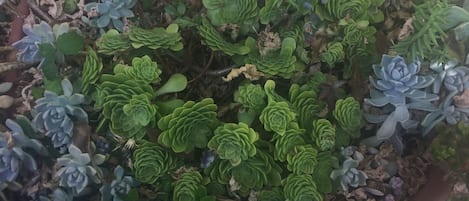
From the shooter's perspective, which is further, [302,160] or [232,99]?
[232,99]

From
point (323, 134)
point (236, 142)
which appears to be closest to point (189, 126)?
point (236, 142)

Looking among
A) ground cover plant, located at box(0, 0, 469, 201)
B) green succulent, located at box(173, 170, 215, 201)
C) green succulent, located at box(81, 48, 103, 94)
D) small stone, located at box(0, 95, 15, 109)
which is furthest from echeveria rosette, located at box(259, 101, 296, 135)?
small stone, located at box(0, 95, 15, 109)

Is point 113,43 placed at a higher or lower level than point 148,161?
higher

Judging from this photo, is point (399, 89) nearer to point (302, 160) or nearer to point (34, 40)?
point (302, 160)

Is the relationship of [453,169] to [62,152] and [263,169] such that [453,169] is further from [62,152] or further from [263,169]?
[62,152]

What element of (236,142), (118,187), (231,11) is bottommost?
(118,187)

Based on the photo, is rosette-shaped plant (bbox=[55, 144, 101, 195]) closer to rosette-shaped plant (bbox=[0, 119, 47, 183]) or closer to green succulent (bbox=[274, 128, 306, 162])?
rosette-shaped plant (bbox=[0, 119, 47, 183])

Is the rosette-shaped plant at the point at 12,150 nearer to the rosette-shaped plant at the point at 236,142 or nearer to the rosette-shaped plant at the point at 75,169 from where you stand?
the rosette-shaped plant at the point at 75,169
